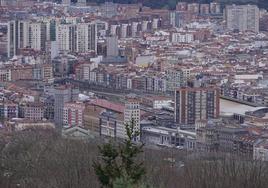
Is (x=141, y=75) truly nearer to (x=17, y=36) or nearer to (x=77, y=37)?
(x=77, y=37)

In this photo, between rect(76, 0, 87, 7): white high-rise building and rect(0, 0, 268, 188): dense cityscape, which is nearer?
rect(0, 0, 268, 188): dense cityscape

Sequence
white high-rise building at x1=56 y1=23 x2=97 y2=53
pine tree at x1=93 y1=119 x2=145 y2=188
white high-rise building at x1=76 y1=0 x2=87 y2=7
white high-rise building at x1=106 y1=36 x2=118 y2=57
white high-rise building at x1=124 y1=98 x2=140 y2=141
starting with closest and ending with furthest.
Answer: pine tree at x1=93 y1=119 x2=145 y2=188, white high-rise building at x1=124 y1=98 x2=140 y2=141, white high-rise building at x1=106 y1=36 x2=118 y2=57, white high-rise building at x1=56 y1=23 x2=97 y2=53, white high-rise building at x1=76 y1=0 x2=87 y2=7

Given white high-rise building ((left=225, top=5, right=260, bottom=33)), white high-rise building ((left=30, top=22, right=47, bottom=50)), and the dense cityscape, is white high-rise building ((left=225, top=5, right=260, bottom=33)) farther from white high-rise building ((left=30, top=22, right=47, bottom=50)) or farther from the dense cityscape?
white high-rise building ((left=30, top=22, right=47, bottom=50))

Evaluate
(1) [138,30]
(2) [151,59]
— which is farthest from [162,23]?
(2) [151,59]

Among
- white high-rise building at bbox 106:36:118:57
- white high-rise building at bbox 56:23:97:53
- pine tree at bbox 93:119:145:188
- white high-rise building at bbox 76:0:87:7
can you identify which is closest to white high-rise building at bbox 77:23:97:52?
white high-rise building at bbox 56:23:97:53

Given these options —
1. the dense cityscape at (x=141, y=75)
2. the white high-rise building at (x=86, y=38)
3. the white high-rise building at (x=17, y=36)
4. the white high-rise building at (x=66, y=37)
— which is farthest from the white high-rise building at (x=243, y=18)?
the white high-rise building at (x=17, y=36)

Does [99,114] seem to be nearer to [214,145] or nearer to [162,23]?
[214,145]

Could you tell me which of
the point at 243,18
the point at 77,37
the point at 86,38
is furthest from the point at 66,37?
the point at 243,18
